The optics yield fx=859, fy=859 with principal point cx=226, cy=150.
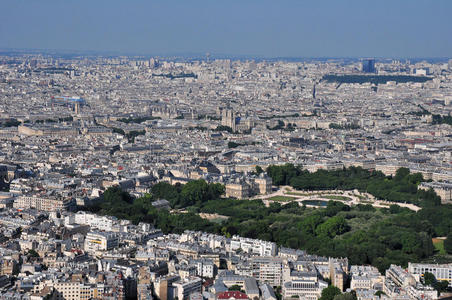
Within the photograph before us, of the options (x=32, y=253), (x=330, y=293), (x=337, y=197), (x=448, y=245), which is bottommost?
(x=337, y=197)

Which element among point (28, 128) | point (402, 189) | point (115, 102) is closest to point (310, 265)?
point (402, 189)

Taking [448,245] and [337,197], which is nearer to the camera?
[448,245]

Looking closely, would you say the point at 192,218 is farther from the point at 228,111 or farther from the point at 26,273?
the point at 228,111

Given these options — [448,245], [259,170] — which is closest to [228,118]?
[259,170]

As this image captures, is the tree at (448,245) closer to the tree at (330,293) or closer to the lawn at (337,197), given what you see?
the tree at (330,293)

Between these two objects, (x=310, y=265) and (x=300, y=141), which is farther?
(x=300, y=141)

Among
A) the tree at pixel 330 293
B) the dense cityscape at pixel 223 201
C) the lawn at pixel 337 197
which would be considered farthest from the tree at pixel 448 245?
the lawn at pixel 337 197

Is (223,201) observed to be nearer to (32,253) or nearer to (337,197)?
(337,197)

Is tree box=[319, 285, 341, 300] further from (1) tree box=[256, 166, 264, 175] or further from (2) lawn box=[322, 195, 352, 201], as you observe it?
(1) tree box=[256, 166, 264, 175]
